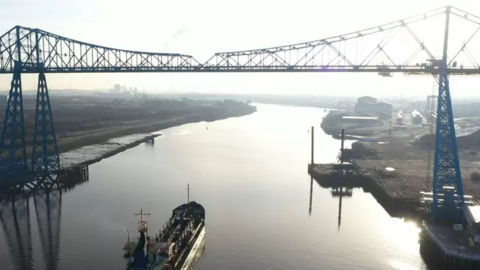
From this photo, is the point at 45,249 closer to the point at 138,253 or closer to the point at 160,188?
the point at 138,253

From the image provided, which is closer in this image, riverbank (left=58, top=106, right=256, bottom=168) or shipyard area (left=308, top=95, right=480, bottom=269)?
shipyard area (left=308, top=95, right=480, bottom=269)

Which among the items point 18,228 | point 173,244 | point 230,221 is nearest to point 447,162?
point 230,221

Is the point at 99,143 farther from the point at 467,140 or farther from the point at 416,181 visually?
the point at 467,140

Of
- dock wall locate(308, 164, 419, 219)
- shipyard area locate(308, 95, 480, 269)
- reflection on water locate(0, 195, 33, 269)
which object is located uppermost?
shipyard area locate(308, 95, 480, 269)

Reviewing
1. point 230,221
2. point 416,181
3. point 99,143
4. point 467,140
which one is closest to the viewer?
point 230,221

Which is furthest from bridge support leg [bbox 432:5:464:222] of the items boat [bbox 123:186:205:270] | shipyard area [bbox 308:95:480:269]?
boat [bbox 123:186:205:270]

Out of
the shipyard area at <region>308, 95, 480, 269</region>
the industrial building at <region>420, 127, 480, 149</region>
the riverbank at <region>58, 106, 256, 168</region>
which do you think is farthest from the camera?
the industrial building at <region>420, 127, 480, 149</region>

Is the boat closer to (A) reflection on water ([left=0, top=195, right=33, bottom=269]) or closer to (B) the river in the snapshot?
Answer: (B) the river

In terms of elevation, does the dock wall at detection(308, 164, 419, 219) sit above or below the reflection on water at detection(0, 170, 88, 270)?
above
